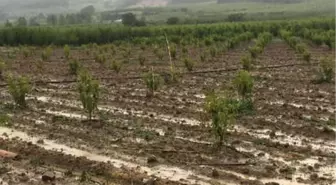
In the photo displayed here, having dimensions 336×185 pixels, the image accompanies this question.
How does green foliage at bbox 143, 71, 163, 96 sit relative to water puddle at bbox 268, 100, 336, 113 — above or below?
above

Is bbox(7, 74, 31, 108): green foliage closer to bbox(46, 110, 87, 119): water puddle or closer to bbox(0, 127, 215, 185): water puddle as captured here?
bbox(46, 110, 87, 119): water puddle

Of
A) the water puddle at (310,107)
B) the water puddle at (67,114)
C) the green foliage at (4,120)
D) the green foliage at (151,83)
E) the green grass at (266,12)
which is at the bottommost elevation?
the green grass at (266,12)

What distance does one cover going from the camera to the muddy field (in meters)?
8.94

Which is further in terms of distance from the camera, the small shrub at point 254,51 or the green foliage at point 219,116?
the small shrub at point 254,51

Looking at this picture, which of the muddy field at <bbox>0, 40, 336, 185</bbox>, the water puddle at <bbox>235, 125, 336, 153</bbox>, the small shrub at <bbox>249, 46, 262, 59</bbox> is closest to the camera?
the muddy field at <bbox>0, 40, 336, 185</bbox>

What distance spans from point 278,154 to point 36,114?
23.4 feet

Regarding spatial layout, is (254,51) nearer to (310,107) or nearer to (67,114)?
(310,107)

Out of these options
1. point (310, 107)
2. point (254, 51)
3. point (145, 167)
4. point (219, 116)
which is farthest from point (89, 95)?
point (254, 51)

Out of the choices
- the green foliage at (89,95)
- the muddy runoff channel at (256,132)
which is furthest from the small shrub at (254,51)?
the green foliage at (89,95)

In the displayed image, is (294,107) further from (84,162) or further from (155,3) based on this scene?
(155,3)

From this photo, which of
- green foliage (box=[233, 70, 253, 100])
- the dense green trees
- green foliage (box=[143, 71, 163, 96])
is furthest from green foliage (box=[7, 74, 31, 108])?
the dense green trees

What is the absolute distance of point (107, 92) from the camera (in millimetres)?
17672

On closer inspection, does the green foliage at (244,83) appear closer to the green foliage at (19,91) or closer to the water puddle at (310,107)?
the water puddle at (310,107)

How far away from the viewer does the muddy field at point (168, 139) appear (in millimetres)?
8938
